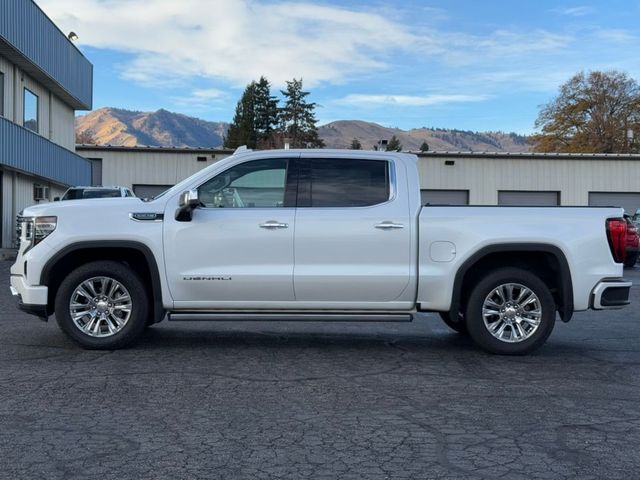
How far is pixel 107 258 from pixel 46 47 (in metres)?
19.1

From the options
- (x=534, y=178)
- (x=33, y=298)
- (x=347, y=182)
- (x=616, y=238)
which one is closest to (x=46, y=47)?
(x=33, y=298)

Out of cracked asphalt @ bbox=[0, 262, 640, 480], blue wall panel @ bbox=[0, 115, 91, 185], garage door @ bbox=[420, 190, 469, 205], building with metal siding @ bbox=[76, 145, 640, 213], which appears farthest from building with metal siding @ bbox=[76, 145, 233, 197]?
cracked asphalt @ bbox=[0, 262, 640, 480]

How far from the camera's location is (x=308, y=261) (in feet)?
23.7

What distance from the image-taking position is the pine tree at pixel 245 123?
92.8 m

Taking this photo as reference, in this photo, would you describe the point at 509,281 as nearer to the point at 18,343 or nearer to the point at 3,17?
the point at 18,343

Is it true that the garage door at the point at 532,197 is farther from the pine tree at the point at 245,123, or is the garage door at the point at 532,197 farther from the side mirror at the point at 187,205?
the pine tree at the point at 245,123

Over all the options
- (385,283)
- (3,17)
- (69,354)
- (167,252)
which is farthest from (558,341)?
(3,17)

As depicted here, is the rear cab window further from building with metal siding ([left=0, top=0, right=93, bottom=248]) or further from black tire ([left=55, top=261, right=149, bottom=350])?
building with metal siding ([left=0, top=0, right=93, bottom=248])

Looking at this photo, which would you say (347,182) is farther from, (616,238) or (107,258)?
(616,238)

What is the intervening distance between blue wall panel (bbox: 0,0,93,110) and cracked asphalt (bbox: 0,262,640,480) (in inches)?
588

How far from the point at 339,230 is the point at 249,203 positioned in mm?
959

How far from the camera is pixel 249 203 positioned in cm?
744

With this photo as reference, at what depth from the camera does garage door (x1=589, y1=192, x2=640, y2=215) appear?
41.1 m

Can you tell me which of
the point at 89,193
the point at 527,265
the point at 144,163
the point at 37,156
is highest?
the point at 144,163
